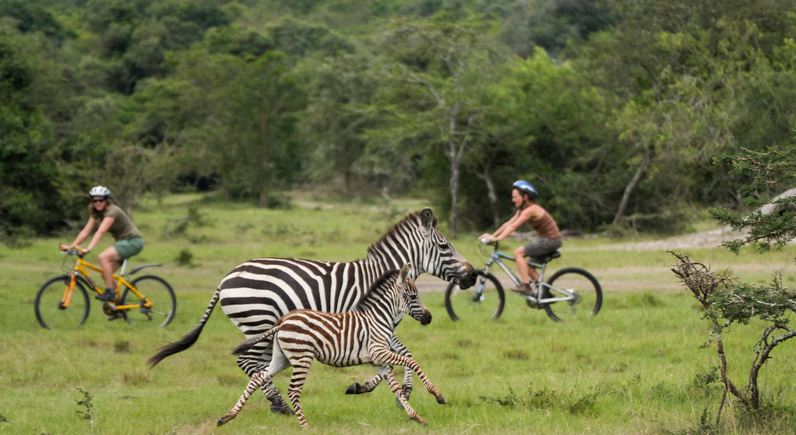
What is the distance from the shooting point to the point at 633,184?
33125 millimetres

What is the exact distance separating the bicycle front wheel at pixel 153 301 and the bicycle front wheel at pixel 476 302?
3768mm

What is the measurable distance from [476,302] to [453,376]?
17.0 feet

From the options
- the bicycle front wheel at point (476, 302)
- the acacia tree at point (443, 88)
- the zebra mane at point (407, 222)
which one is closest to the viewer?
the zebra mane at point (407, 222)

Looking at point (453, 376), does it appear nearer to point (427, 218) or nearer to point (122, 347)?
point (427, 218)

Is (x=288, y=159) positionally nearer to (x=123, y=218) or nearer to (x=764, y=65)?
(x=764, y=65)

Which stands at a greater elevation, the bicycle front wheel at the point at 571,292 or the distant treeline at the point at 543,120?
the distant treeline at the point at 543,120

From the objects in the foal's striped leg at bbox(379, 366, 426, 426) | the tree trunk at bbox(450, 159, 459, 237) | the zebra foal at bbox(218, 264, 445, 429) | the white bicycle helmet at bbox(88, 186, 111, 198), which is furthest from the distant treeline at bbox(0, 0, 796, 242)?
the foal's striped leg at bbox(379, 366, 426, 426)

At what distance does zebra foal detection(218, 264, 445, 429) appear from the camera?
8375 mm

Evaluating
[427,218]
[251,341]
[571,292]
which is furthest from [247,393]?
[571,292]

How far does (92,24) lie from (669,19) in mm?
64964

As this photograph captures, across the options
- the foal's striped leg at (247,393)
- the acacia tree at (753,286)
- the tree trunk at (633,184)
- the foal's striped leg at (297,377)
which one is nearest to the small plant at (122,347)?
the foal's striped leg at (247,393)

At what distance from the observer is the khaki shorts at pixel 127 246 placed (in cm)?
1523

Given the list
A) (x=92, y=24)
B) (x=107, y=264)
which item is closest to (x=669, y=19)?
(x=107, y=264)

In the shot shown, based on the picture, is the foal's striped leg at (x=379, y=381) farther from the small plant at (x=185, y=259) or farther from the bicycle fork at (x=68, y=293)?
the small plant at (x=185, y=259)
